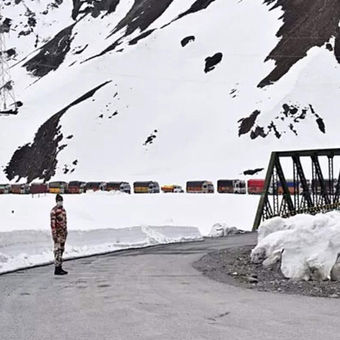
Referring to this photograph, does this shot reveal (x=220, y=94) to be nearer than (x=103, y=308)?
No

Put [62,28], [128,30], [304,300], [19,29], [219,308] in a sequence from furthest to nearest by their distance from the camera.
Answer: [19,29] < [62,28] < [128,30] < [304,300] < [219,308]

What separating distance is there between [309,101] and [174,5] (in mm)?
59825

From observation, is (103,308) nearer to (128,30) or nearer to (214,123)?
(214,123)

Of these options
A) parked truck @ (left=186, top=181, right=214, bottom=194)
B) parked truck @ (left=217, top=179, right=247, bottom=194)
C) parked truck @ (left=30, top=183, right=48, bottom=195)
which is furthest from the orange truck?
parked truck @ (left=30, top=183, right=48, bottom=195)

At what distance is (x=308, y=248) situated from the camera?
14445 mm

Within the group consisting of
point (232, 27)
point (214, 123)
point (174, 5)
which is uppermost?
point (174, 5)

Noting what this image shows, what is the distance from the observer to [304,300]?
11688 millimetres

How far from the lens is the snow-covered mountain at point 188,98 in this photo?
278ft

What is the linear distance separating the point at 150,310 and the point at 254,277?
4.87 m

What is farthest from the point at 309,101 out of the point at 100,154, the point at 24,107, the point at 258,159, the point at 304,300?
the point at 304,300

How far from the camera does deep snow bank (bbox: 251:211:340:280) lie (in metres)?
13.9

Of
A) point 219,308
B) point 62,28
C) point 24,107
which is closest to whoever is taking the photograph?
point 219,308

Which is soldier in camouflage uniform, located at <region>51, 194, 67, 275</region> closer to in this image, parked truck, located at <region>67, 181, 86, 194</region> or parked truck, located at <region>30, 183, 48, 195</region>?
parked truck, located at <region>30, 183, 48, 195</region>

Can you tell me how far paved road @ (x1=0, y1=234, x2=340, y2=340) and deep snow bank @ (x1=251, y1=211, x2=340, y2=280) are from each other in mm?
1656
